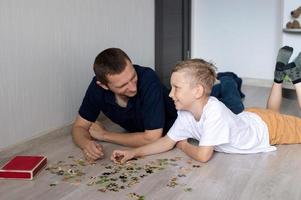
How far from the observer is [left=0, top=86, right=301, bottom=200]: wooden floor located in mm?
1440

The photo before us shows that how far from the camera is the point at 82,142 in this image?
186 cm

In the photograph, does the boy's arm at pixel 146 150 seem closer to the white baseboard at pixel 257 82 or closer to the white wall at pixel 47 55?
the white wall at pixel 47 55

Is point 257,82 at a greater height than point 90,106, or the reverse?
point 90,106

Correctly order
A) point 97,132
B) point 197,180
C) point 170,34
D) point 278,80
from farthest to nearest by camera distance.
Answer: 1. point 170,34
2. point 278,80
3. point 97,132
4. point 197,180

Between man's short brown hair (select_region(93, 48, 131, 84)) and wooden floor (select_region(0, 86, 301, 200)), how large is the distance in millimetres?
381

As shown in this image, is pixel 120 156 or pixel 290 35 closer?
pixel 120 156

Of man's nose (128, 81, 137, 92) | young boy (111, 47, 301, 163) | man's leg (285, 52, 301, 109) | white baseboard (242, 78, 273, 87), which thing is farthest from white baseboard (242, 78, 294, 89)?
man's nose (128, 81, 137, 92)

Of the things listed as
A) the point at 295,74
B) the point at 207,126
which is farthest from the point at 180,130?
the point at 295,74

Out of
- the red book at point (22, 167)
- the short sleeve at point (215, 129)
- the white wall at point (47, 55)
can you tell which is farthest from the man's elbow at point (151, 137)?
the white wall at point (47, 55)

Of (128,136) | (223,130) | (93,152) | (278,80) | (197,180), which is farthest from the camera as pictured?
(278,80)

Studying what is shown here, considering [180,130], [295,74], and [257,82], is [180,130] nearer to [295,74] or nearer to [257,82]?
[295,74]

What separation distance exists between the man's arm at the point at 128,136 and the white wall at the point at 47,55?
0.28 m

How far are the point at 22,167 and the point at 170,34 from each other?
1.93m

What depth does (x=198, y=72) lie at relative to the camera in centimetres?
166
